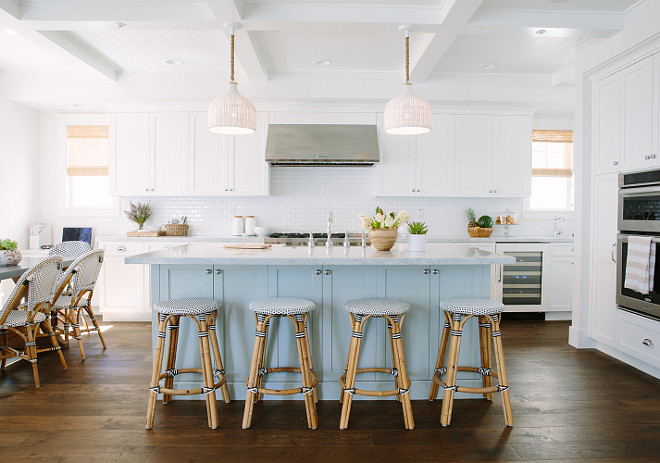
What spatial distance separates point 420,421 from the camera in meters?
2.53

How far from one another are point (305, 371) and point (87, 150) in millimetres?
4713

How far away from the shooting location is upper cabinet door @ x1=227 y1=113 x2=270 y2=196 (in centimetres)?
516

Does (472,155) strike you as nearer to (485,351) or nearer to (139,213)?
(485,351)

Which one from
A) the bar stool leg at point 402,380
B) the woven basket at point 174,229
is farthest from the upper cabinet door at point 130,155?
the bar stool leg at point 402,380

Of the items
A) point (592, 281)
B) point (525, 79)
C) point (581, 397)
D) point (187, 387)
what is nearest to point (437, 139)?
point (525, 79)

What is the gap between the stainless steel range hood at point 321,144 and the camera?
4888mm

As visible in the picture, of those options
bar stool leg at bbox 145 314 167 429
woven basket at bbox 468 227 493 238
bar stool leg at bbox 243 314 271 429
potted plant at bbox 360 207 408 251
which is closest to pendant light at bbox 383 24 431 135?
potted plant at bbox 360 207 408 251

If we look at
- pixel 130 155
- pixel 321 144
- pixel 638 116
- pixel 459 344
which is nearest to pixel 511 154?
pixel 638 116

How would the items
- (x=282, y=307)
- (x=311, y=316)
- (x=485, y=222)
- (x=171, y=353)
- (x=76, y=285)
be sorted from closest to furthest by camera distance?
(x=282, y=307) < (x=171, y=353) < (x=311, y=316) < (x=76, y=285) < (x=485, y=222)

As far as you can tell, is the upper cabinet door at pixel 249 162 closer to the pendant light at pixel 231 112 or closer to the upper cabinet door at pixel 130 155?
the upper cabinet door at pixel 130 155

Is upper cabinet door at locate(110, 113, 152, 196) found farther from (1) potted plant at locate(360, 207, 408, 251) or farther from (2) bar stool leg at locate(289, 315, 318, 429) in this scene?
(2) bar stool leg at locate(289, 315, 318, 429)

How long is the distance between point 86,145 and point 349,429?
16.7 ft

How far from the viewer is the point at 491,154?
5.30 metres

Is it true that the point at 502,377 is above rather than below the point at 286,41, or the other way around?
below
